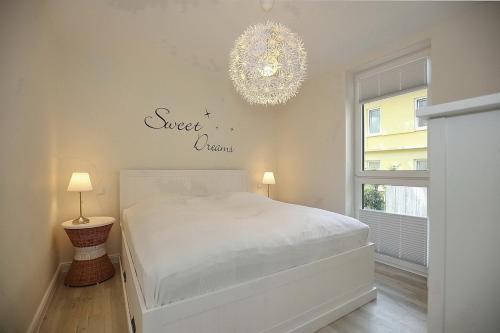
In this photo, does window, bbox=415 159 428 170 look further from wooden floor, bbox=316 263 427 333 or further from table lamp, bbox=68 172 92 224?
table lamp, bbox=68 172 92 224

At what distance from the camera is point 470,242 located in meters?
0.47

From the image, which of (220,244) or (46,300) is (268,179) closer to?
(220,244)

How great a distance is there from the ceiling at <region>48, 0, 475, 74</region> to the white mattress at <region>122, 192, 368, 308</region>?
5.88ft

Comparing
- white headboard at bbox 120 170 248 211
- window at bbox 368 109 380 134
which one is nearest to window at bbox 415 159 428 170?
window at bbox 368 109 380 134

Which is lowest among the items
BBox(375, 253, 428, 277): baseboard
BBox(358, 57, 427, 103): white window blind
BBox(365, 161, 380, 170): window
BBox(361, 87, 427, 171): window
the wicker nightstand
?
BBox(375, 253, 428, 277): baseboard

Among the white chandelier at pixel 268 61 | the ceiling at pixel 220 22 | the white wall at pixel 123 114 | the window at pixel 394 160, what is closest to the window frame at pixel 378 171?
the window at pixel 394 160

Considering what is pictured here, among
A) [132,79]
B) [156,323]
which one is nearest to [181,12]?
[132,79]

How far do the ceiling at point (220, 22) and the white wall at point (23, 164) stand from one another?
1.37 ft

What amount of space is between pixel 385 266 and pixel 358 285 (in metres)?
1.05

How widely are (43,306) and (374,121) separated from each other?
3.75 metres

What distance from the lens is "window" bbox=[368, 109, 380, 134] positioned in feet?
9.51

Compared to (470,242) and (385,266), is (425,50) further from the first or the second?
A: (470,242)

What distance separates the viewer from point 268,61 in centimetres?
160

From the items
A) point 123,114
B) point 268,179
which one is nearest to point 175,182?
point 123,114
